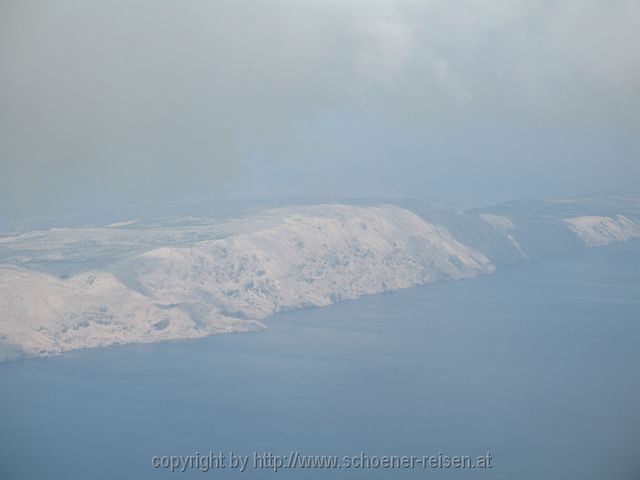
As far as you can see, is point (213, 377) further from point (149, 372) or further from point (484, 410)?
point (484, 410)

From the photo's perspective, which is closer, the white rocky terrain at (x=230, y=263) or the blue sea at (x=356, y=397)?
the blue sea at (x=356, y=397)

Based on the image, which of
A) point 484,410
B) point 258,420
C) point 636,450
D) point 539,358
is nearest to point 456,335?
point 539,358

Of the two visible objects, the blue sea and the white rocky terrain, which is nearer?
the blue sea

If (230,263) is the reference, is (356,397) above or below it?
below

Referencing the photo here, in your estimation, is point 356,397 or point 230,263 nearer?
point 356,397
